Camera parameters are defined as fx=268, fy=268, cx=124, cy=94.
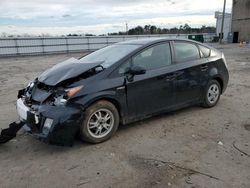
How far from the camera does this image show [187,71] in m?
5.18

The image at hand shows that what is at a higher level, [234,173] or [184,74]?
[184,74]

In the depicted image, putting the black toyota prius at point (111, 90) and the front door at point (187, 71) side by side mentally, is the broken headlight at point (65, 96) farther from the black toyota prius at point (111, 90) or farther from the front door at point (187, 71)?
the front door at point (187, 71)

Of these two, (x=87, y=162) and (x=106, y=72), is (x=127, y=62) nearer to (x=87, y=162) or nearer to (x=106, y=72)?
(x=106, y=72)

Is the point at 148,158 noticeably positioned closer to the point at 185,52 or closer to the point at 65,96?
the point at 65,96

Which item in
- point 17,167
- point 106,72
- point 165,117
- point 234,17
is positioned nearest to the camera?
point 17,167

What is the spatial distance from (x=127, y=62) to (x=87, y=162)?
1.76 meters

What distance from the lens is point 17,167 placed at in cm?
354

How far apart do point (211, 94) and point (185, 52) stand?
118 cm

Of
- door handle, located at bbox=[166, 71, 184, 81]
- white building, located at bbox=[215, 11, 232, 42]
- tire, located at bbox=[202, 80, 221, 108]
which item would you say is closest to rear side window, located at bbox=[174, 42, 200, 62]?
door handle, located at bbox=[166, 71, 184, 81]

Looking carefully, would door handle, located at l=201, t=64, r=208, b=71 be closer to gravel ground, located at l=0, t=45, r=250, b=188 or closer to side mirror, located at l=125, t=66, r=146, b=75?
gravel ground, located at l=0, t=45, r=250, b=188

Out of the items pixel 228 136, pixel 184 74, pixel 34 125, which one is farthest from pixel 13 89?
pixel 228 136

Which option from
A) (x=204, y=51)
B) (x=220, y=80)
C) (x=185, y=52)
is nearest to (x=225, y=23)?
(x=220, y=80)

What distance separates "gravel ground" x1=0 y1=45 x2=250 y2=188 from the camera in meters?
3.17

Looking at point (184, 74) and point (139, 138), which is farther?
point (184, 74)
